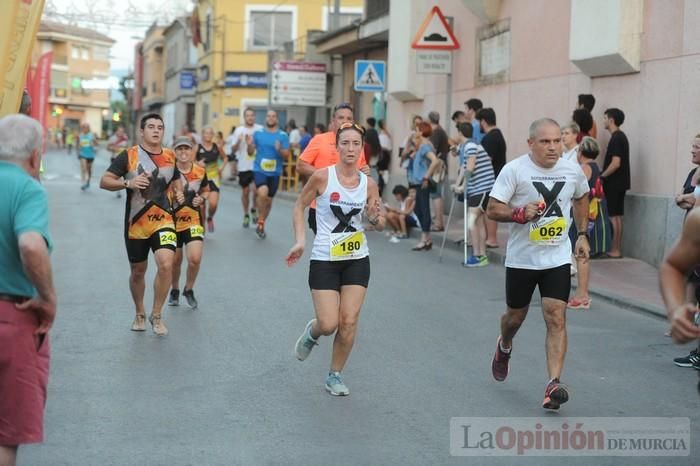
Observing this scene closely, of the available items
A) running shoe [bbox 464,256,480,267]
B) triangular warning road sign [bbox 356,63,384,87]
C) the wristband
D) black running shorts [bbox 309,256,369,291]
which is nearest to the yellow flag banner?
black running shorts [bbox 309,256,369,291]

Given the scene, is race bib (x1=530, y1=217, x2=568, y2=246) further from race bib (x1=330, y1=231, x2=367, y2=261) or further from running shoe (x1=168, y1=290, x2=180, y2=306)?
running shoe (x1=168, y1=290, x2=180, y2=306)

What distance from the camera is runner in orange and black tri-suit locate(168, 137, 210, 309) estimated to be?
10773mm

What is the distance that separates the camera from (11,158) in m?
4.56

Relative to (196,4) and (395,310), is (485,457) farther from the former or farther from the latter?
(196,4)

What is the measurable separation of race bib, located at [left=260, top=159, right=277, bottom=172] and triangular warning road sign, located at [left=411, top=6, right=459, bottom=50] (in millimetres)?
2991

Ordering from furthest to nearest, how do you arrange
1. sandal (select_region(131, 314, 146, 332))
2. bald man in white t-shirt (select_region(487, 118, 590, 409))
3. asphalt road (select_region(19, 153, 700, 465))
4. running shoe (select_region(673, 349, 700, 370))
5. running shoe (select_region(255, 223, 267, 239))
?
running shoe (select_region(255, 223, 267, 239)), sandal (select_region(131, 314, 146, 332)), running shoe (select_region(673, 349, 700, 370)), bald man in white t-shirt (select_region(487, 118, 590, 409)), asphalt road (select_region(19, 153, 700, 465))

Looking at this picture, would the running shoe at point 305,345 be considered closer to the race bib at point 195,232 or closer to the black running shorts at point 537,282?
the black running shorts at point 537,282

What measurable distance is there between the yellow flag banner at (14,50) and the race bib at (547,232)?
136 inches

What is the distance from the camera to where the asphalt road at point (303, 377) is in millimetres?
6250

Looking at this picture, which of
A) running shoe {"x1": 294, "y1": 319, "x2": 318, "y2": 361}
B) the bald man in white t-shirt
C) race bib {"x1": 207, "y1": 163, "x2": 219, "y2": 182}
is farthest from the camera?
race bib {"x1": 207, "y1": 163, "x2": 219, "y2": 182}

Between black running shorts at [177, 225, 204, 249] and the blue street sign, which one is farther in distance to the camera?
the blue street sign

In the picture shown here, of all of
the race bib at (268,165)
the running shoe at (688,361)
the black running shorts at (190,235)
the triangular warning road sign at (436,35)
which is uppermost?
the triangular warning road sign at (436,35)

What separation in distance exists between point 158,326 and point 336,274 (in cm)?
262

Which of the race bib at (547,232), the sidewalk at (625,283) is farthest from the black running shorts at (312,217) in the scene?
the sidewalk at (625,283)
